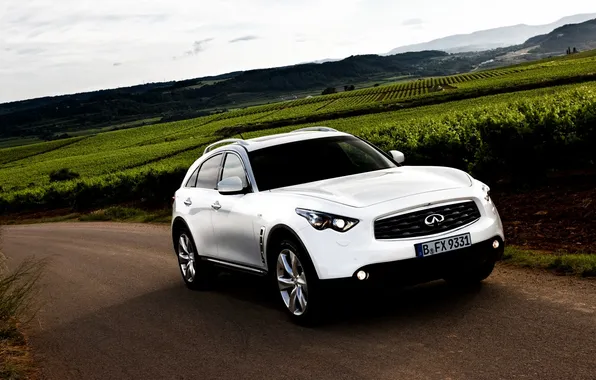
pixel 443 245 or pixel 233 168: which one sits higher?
pixel 233 168

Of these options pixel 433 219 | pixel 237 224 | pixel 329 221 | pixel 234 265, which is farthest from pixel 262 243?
pixel 433 219

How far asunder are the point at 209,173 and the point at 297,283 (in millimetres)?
2968

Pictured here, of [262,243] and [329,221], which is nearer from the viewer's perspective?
[329,221]

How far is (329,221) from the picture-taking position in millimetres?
7020

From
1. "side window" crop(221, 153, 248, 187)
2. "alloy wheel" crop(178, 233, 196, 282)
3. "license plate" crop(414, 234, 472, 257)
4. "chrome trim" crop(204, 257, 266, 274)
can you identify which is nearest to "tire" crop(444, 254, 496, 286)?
"license plate" crop(414, 234, 472, 257)

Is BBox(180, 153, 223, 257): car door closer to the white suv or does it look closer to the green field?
the white suv

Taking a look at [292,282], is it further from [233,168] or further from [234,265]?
[233,168]

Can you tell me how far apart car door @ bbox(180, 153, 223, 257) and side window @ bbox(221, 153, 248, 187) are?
0.82 feet

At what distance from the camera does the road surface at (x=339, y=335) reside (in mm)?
5820

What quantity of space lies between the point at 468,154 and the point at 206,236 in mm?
8046

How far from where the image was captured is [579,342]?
591 cm

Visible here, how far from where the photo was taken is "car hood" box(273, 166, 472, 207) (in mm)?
7191

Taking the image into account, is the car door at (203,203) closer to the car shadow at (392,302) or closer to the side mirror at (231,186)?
the side mirror at (231,186)

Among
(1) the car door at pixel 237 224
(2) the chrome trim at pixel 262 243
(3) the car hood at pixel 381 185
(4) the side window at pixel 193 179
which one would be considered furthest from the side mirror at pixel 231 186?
(4) the side window at pixel 193 179
